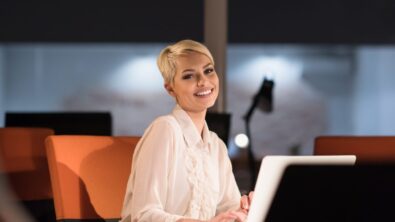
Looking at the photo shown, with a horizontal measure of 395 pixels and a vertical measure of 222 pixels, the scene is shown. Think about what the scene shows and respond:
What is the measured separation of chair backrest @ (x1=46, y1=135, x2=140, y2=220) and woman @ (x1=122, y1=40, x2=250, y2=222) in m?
0.41

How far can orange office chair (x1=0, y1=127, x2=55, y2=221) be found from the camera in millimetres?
3725

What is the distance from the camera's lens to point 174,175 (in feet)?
7.21

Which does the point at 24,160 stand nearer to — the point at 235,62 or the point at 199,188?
the point at 199,188

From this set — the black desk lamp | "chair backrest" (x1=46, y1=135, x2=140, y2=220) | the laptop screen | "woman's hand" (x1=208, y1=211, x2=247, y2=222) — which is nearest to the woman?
"woman's hand" (x1=208, y1=211, x2=247, y2=222)

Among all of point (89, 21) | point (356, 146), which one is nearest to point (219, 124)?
point (356, 146)

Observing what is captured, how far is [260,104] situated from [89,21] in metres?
1.59

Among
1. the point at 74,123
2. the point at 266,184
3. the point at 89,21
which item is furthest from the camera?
the point at 89,21

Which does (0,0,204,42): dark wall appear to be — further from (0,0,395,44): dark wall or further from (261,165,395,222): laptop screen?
(261,165,395,222): laptop screen

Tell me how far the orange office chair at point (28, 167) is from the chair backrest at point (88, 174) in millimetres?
993

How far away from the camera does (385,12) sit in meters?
6.73

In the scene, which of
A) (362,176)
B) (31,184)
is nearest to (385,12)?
(31,184)

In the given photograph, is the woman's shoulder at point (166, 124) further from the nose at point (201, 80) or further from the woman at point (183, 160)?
the nose at point (201, 80)

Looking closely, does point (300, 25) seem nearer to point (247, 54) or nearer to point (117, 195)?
point (247, 54)

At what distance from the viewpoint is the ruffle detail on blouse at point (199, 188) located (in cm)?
222
